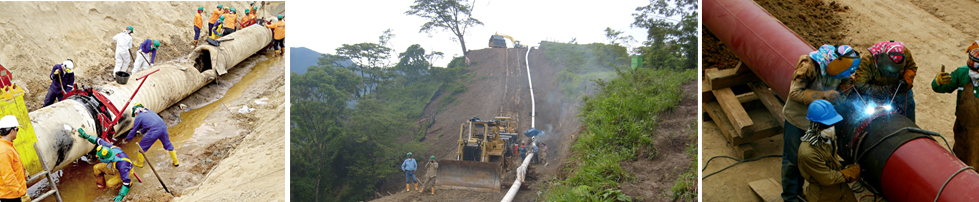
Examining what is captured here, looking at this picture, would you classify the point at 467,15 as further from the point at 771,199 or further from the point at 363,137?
the point at 771,199

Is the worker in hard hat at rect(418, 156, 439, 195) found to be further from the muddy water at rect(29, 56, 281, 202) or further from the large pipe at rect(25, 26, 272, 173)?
the large pipe at rect(25, 26, 272, 173)

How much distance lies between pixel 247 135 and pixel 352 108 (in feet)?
8.61

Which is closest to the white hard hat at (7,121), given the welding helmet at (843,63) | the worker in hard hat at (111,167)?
the worker in hard hat at (111,167)

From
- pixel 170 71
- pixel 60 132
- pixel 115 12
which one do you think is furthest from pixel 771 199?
pixel 115 12

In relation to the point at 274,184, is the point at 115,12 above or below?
above

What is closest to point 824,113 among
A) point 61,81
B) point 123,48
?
point 61,81

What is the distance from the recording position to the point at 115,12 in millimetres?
11328

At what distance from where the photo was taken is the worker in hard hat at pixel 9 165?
14.9 feet

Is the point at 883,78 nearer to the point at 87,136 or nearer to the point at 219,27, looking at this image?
the point at 87,136

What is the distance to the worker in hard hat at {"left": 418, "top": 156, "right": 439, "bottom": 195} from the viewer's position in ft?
19.4

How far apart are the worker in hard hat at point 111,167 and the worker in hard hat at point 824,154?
6.99 metres

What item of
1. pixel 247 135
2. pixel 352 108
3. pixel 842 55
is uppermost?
pixel 842 55

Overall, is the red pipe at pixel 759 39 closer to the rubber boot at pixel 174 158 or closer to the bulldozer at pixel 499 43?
the bulldozer at pixel 499 43

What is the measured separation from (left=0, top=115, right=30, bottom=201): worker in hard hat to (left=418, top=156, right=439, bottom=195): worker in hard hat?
3925 millimetres
